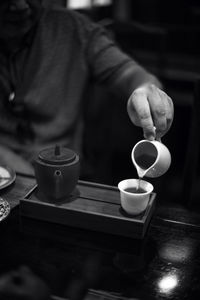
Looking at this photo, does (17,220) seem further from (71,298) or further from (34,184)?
(71,298)

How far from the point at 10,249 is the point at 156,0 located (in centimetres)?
468

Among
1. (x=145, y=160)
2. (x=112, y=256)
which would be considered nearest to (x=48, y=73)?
(x=145, y=160)

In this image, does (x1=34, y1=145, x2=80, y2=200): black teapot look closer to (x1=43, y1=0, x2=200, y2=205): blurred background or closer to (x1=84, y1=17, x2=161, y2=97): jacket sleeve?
(x1=43, y1=0, x2=200, y2=205): blurred background

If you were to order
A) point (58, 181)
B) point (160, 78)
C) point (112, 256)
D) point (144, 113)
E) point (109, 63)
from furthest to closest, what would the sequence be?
1. point (160, 78)
2. point (109, 63)
3. point (144, 113)
4. point (58, 181)
5. point (112, 256)

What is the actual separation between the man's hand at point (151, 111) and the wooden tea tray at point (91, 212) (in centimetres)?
22

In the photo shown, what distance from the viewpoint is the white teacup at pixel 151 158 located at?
1220mm

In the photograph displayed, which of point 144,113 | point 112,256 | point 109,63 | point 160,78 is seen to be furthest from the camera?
point 160,78

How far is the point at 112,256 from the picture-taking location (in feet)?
3.60

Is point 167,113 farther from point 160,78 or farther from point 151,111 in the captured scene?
point 160,78

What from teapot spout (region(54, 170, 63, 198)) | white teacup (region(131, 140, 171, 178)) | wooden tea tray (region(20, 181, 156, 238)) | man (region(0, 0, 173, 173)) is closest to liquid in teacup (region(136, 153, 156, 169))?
white teacup (region(131, 140, 171, 178))

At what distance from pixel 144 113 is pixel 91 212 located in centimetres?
38

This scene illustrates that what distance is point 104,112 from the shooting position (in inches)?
115

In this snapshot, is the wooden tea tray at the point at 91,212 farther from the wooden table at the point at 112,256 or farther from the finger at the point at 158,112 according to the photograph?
the finger at the point at 158,112

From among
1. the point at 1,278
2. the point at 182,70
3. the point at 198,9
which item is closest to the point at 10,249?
the point at 1,278
